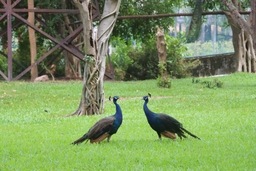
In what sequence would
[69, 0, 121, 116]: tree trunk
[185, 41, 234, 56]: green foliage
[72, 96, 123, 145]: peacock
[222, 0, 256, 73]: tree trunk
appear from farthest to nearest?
[185, 41, 234, 56]: green foliage → [222, 0, 256, 73]: tree trunk → [69, 0, 121, 116]: tree trunk → [72, 96, 123, 145]: peacock

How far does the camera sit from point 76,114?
14.8m

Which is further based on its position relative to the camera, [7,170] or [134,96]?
[134,96]

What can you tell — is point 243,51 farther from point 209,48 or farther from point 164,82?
point 209,48

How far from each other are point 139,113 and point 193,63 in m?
15.6

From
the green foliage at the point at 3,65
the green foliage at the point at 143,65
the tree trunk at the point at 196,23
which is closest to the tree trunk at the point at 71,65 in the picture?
the green foliage at the point at 143,65

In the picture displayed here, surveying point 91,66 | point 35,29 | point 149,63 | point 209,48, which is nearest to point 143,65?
point 149,63

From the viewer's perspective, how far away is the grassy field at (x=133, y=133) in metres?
8.66

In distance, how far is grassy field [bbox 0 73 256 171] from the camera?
28.4 ft

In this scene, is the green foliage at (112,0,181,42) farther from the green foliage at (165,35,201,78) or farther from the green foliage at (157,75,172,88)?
the green foliage at (157,75,172,88)

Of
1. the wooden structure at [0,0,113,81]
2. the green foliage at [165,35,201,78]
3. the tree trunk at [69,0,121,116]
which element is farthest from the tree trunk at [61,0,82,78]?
→ the tree trunk at [69,0,121,116]

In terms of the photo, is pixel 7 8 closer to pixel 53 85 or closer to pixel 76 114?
pixel 53 85

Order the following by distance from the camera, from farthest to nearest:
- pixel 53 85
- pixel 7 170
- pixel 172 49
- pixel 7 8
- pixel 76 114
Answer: pixel 172 49, pixel 7 8, pixel 53 85, pixel 76 114, pixel 7 170

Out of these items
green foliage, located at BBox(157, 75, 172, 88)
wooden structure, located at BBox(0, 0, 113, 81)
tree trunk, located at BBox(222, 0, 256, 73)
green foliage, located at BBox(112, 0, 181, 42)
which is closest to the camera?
green foliage, located at BBox(157, 75, 172, 88)

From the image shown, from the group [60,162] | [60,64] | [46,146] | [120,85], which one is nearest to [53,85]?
[120,85]
